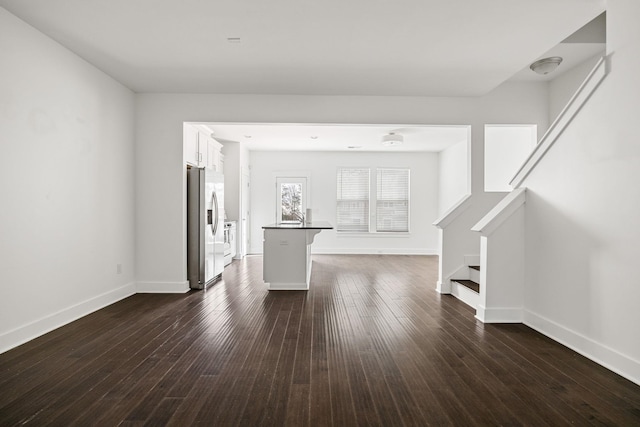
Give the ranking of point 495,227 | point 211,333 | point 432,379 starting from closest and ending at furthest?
point 432,379, point 211,333, point 495,227

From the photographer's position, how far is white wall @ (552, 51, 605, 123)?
4219mm

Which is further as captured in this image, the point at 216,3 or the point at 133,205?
the point at 133,205

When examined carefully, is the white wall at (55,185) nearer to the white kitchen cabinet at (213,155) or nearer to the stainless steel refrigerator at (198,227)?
the stainless steel refrigerator at (198,227)

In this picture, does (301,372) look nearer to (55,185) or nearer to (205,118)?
(55,185)

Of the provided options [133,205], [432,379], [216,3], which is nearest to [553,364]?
[432,379]

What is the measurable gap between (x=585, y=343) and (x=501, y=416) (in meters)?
1.37

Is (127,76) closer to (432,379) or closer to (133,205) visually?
(133,205)

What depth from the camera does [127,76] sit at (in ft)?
14.1

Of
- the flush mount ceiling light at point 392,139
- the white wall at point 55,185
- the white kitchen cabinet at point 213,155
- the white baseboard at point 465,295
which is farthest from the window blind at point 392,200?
the white wall at point 55,185

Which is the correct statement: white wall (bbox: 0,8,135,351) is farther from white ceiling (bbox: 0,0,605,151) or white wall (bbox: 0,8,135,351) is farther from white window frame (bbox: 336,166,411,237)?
white window frame (bbox: 336,166,411,237)

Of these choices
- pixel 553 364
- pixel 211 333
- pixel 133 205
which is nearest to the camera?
pixel 553 364

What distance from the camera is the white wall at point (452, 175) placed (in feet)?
26.7

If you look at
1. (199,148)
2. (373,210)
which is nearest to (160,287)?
(199,148)

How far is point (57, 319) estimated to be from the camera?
3.42 metres
